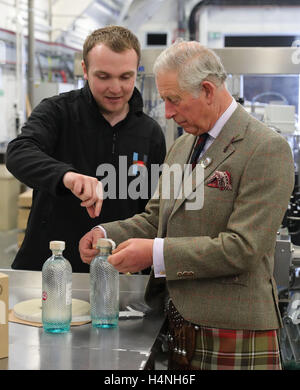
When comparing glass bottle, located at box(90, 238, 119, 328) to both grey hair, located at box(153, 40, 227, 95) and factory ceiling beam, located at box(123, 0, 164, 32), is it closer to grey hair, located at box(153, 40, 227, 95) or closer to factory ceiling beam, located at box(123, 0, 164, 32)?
grey hair, located at box(153, 40, 227, 95)

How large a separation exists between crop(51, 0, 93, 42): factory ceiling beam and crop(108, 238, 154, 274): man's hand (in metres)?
6.91

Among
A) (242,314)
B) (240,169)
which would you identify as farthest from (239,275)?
(240,169)

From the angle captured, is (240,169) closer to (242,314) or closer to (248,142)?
(248,142)

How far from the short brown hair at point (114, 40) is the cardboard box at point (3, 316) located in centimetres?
88

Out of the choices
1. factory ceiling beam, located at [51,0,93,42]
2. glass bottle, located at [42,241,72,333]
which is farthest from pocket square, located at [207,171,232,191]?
factory ceiling beam, located at [51,0,93,42]

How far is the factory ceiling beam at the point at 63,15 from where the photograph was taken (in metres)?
7.93

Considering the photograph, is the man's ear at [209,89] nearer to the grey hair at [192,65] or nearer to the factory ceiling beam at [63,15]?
the grey hair at [192,65]

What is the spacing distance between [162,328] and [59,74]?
7.65 metres

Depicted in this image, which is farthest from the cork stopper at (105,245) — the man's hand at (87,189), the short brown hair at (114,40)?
the short brown hair at (114,40)

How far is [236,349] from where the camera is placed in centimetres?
148

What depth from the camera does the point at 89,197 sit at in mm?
1578

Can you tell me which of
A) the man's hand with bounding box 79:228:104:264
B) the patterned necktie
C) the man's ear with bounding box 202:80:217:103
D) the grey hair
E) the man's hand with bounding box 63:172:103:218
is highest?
the grey hair

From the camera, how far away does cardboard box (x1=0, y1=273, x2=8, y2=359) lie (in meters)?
1.33

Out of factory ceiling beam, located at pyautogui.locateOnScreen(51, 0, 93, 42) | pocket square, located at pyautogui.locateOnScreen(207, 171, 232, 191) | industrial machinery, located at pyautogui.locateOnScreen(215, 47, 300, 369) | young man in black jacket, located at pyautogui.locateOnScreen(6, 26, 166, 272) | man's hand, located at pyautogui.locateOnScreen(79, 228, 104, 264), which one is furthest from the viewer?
factory ceiling beam, located at pyautogui.locateOnScreen(51, 0, 93, 42)
